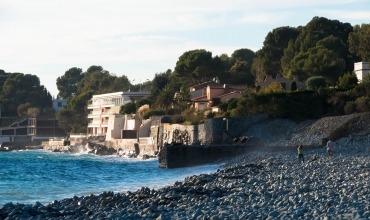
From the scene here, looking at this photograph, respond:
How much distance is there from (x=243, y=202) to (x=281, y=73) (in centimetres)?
6526

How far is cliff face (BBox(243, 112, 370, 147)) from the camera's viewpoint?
4369 cm

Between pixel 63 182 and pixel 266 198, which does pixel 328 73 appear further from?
pixel 266 198

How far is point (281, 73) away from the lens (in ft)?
264

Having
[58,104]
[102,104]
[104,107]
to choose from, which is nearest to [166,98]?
[104,107]

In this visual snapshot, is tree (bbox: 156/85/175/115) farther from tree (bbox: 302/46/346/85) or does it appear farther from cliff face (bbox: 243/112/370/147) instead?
cliff face (bbox: 243/112/370/147)

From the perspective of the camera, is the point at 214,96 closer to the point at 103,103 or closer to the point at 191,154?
the point at 191,154

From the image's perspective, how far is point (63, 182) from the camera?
34.2 m

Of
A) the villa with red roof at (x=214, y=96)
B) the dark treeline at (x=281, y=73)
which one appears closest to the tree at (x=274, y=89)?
the dark treeline at (x=281, y=73)

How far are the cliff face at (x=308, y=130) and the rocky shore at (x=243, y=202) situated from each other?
1984 cm

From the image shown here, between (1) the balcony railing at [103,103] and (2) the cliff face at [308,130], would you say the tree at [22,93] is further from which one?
(2) the cliff face at [308,130]

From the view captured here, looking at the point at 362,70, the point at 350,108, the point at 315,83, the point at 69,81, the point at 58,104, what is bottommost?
the point at 350,108

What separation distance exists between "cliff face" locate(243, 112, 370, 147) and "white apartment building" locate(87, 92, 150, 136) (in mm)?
54457

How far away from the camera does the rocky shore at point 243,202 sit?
13.8 m

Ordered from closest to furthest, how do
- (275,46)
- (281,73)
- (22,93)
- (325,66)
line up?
(325,66) → (281,73) → (275,46) → (22,93)
